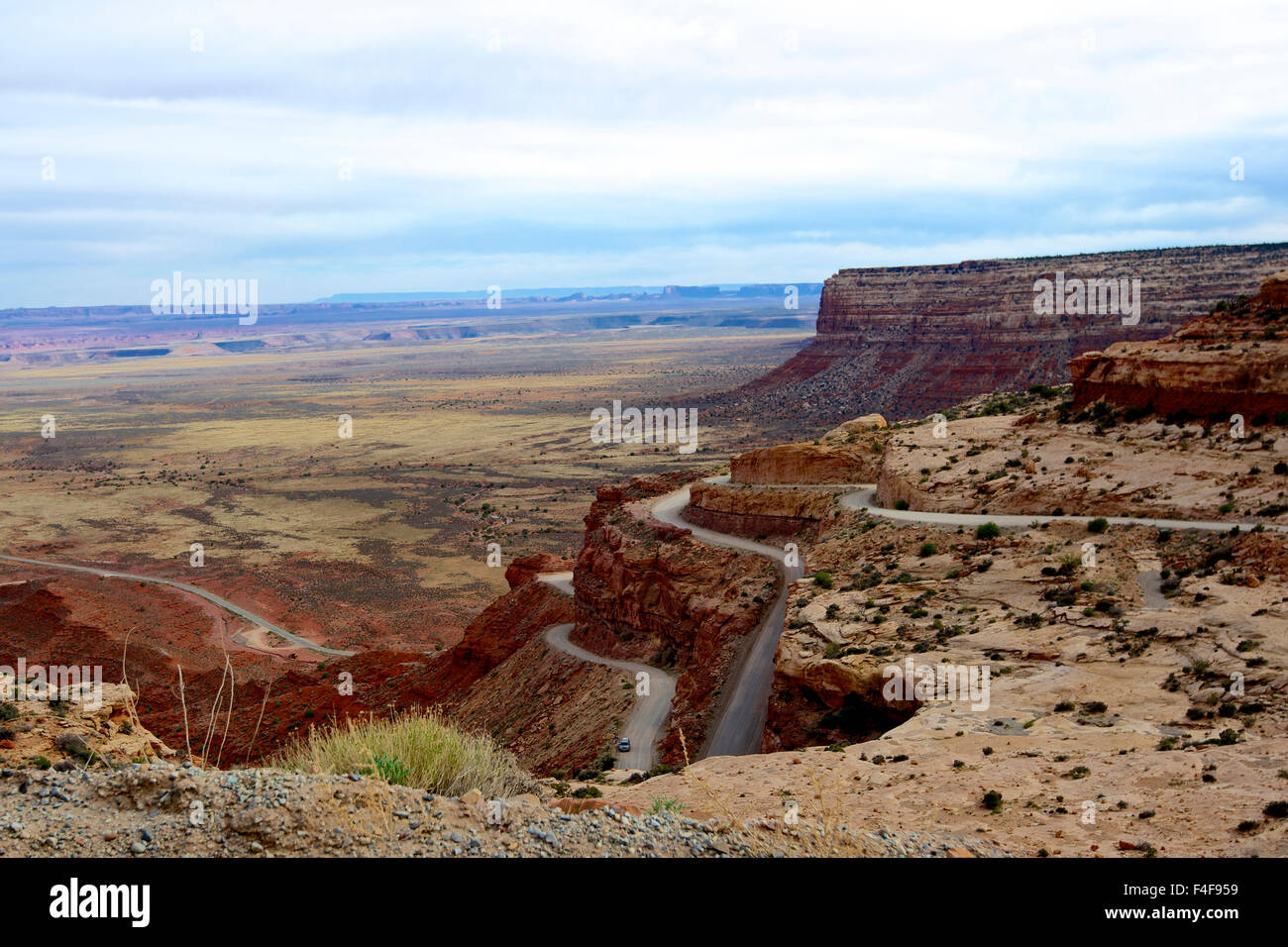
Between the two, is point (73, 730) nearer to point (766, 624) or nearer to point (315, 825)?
point (315, 825)

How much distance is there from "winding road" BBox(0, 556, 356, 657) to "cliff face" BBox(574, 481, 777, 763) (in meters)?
16.2

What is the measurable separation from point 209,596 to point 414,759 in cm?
5420

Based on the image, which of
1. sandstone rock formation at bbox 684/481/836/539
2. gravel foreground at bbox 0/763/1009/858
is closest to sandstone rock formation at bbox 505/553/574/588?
sandstone rock formation at bbox 684/481/836/539

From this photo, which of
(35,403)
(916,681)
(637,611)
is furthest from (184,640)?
(35,403)

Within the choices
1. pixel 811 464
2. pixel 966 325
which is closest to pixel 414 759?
pixel 811 464

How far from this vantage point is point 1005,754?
17406mm

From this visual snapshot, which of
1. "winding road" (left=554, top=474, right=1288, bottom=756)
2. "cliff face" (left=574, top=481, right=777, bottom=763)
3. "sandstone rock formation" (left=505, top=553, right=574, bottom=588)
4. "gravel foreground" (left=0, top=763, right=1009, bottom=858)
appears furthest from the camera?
"sandstone rock formation" (left=505, top=553, right=574, bottom=588)

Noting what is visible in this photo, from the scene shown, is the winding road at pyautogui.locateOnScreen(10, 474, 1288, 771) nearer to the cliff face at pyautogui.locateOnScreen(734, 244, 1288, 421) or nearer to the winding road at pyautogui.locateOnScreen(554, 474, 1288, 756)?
the winding road at pyautogui.locateOnScreen(554, 474, 1288, 756)

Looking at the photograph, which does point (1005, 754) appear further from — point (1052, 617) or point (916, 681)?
point (1052, 617)

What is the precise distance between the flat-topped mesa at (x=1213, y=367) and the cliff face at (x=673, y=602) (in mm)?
14739

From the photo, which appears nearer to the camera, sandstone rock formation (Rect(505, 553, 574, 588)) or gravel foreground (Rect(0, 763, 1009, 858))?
gravel foreground (Rect(0, 763, 1009, 858))

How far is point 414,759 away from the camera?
1312cm

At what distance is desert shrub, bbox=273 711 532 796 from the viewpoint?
500 inches

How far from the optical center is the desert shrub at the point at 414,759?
1270 centimetres
